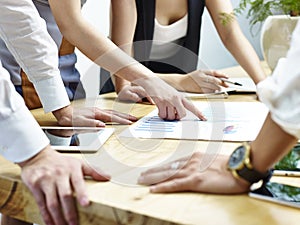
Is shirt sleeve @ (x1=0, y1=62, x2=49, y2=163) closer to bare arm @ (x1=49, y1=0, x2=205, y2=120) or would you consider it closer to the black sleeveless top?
bare arm @ (x1=49, y1=0, x2=205, y2=120)

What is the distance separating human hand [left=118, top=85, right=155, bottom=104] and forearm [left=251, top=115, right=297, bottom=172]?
2.19 ft

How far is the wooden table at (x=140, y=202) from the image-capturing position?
0.60 m

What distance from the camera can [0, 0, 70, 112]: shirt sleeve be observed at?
107cm

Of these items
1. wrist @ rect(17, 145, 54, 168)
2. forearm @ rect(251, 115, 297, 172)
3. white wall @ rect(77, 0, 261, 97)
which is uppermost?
forearm @ rect(251, 115, 297, 172)

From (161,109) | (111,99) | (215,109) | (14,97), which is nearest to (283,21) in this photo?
(215,109)

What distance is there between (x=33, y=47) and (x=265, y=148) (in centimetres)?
66

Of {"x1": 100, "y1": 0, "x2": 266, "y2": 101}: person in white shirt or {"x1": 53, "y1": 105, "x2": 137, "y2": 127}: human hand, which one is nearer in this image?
{"x1": 53, "y1": 105, "x2": 137, "y2": 127}: human hand

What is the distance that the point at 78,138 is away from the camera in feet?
3.11

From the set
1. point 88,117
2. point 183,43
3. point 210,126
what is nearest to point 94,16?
point 183,43

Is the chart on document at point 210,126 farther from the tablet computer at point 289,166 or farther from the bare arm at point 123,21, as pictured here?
the bare arm at point 123,21

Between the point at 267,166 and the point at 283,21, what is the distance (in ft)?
Result: 2.32

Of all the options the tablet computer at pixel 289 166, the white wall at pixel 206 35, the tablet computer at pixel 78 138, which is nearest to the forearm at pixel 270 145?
the tablet computer at pixel 289 166

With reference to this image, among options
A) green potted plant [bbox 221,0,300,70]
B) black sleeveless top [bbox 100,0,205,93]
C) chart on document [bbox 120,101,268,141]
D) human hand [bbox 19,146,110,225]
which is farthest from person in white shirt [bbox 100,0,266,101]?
human hand [bbox 19,146,110,225]

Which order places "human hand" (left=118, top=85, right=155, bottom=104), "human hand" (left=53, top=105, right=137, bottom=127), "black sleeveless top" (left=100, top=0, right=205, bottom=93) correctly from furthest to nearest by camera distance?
"black sleeveless top" (left=100, top=0, right=205, bottom=93)
"human hand" (left=118, top=85, right=155, bottom=104)
"human hand" (left=53, top=105, right=137, bottom=127)
